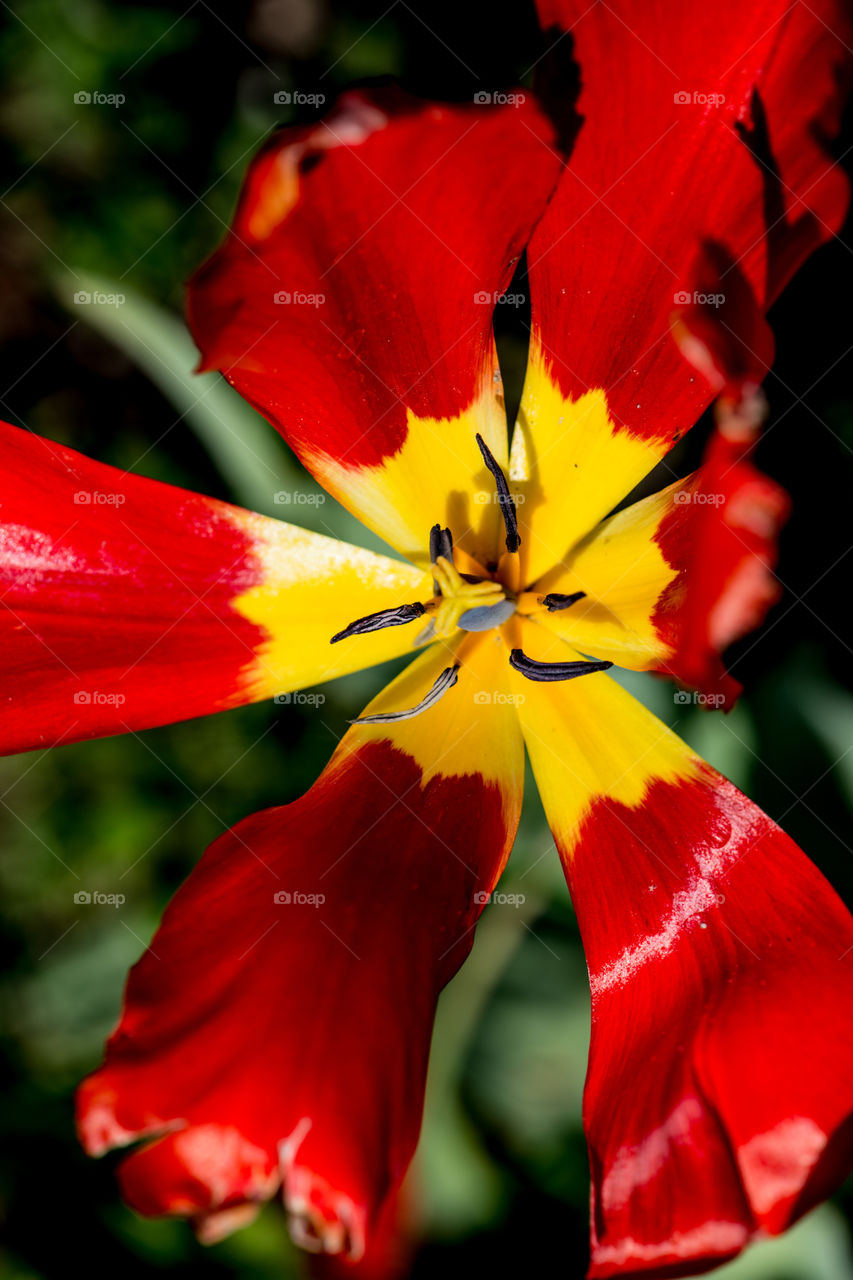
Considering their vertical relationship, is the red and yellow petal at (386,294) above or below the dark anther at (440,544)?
above

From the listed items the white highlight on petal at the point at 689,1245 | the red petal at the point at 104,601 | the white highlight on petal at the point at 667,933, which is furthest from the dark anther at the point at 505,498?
the white highlight on petal at the point at 689,1245

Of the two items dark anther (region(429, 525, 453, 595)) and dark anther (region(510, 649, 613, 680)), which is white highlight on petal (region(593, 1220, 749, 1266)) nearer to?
dark anther (region(510, 649, 613, 680))

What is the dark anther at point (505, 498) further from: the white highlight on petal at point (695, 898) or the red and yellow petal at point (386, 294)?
the white highlight on petal at point (695, 898)

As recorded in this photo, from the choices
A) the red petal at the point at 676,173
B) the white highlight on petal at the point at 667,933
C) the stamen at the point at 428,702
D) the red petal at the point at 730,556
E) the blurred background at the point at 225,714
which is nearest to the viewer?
the red petal at the point at 730,556

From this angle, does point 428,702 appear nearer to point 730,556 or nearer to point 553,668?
point 553,668

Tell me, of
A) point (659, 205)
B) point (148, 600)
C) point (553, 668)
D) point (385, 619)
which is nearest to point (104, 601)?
point (148, 600)

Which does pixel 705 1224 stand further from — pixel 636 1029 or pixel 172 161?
pixel 172 161

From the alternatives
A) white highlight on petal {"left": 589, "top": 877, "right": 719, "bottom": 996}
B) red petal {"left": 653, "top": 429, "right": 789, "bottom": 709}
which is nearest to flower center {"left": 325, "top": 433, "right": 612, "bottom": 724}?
white highlight on petal {"left": 589, "top": 877, "right": 719, "bottom": 996}
